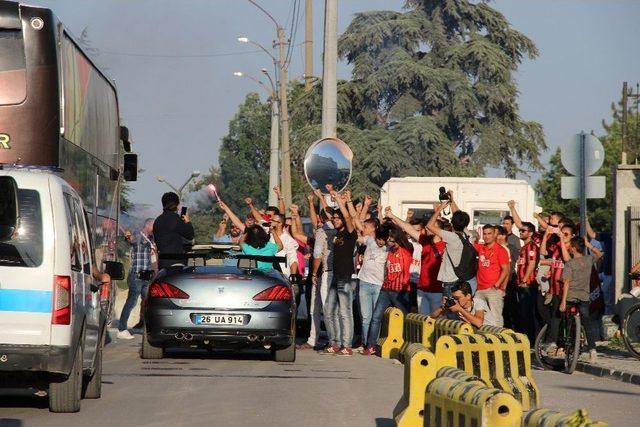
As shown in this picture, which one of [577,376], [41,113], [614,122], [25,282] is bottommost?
[577,376]

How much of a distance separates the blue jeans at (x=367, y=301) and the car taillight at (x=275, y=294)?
2752mm

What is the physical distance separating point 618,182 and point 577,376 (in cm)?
725

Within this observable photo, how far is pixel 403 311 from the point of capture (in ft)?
67.6

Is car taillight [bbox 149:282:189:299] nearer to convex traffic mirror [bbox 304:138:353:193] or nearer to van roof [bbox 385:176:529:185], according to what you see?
convex traffic mirror [bbox 304:138:353:193]

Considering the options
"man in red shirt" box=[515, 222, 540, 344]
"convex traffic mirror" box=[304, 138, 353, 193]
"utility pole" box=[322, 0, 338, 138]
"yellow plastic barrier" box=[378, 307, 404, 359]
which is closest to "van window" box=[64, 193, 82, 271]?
"yellow plastic barrier" box=[378, 307, 404, 359]

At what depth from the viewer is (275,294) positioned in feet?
56.1

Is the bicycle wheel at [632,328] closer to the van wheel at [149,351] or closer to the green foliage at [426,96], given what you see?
the van wheel at [149,351]

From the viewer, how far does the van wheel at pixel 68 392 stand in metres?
11.3

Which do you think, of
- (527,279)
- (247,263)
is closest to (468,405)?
(247,263)

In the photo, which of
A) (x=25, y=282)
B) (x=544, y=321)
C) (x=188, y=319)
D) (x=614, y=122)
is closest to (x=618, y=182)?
(x=544, y=321)

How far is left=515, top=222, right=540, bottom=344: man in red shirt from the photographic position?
2012cm

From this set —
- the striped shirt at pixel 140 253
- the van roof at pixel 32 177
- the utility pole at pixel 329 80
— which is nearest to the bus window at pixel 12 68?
the van roof at pixel 32 177

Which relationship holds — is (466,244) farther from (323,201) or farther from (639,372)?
(323,201)

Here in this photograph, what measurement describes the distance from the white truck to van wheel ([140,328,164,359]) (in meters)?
13.4
